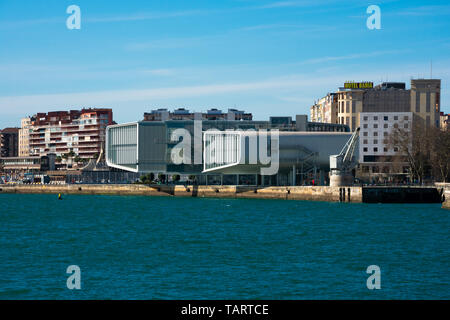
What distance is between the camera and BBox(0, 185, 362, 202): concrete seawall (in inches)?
3696

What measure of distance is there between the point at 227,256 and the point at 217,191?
75.5 meters

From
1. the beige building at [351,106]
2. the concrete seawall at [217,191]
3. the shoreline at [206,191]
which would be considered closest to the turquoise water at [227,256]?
the concrete seawall at [217,191]

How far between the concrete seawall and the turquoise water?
26116 mm

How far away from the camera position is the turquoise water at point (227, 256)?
29.1 meters

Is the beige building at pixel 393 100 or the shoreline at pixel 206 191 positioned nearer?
the shoreline at pixel 206 191

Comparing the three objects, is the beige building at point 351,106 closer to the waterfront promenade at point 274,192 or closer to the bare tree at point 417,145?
the bare tree at point 417,145

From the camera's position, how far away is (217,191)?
114438mm

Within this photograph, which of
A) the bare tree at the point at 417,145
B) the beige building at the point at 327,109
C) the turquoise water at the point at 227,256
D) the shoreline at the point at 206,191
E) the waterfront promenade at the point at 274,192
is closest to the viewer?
the turquoise water at the point at 227,256

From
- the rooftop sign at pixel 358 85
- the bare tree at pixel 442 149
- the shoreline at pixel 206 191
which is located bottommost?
the shoreline at pixel 206 191

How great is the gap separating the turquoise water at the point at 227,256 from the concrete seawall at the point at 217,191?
85.7ft

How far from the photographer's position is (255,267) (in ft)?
114

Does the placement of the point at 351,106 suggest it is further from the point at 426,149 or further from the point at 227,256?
the point at 227,256
